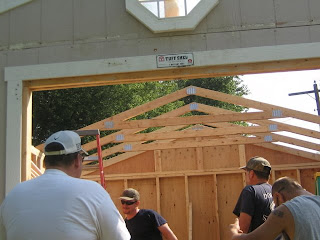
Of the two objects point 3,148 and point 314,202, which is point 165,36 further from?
point 314,202

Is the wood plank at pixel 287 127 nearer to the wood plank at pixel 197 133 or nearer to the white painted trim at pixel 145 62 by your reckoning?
the wood plank at pixel 197 133

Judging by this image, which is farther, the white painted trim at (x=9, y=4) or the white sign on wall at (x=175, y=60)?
the white painted trim at (x=9, y=4)

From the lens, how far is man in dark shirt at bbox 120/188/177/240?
455 cm

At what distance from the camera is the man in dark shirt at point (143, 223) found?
455 cm

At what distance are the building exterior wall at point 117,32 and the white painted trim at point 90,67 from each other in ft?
0.19

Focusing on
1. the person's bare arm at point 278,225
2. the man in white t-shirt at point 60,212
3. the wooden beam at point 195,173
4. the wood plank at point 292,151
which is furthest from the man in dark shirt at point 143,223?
the wood plank at point 292,151

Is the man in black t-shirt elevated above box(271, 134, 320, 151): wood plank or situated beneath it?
situated beneath

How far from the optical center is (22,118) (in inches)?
158

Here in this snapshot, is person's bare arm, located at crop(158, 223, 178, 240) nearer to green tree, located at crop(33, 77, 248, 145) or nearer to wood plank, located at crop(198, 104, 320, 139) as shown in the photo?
wood plank, located at crop(198, 104, 320, 139)

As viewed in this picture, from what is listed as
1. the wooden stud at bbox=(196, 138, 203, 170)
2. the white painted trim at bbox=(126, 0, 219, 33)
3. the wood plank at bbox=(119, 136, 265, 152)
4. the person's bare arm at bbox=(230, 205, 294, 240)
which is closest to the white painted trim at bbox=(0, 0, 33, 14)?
the white painted trim at bbox=(126, 0, 219, 33)

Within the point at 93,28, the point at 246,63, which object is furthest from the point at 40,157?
the point at 246,63

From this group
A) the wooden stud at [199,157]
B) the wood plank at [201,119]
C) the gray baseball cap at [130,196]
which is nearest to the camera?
the gray baseball cap at [130,196]

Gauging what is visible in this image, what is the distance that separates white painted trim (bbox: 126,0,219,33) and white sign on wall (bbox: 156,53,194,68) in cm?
26

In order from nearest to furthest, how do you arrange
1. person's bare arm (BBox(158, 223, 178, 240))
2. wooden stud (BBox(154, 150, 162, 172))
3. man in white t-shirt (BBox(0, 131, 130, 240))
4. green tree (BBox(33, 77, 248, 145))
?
man in white t-shirt (BBox(0, 131, 130, 240)) < person's bare arm (BBox(158, 223, 178, 240)) < wooden stud (BBox(154, 150, 162, 172)) < green tree (BBox(33, 77, 248, 145))
